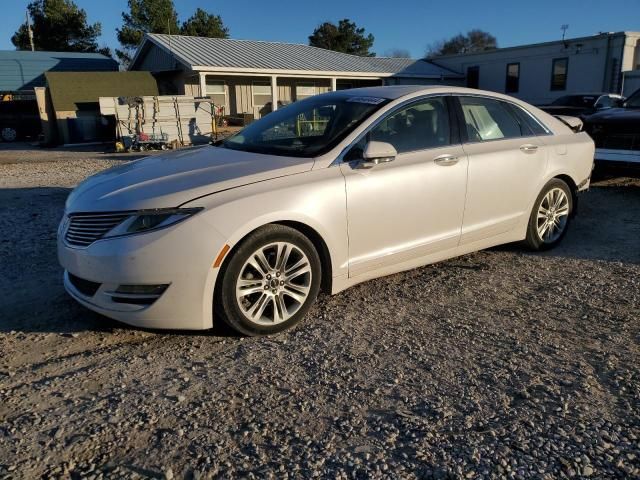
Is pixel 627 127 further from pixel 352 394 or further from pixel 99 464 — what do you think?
pixel 99 464

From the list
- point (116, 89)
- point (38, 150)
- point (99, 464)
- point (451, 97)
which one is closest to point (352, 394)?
point (99, 464)

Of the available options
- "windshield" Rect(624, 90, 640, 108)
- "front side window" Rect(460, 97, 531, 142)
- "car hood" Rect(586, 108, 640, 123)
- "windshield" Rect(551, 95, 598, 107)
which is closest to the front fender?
"front side window" Rect(460, 97, 531, 142)

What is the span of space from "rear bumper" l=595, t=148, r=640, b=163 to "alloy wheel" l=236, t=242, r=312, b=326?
6.20 metres

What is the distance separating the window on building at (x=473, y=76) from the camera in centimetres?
3097

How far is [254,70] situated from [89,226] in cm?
2190

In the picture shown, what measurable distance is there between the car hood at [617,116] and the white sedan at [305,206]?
338 cm

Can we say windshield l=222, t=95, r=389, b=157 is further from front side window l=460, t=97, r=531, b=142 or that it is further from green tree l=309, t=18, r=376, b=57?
green tree l=309, t=18, r=376, b=57

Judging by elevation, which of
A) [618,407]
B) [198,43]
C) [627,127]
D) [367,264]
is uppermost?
[198,43]

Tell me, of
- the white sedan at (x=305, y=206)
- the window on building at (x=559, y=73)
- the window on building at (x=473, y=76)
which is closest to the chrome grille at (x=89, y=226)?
the white sedan at (x=305, y=206)

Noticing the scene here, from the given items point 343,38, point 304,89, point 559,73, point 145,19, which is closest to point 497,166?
point 559,73

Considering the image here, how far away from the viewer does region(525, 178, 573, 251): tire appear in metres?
5.17

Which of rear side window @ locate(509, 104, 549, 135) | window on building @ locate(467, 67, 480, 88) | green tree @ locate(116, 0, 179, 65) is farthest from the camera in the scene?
green tree @ locate(116, 0, 179, 65)

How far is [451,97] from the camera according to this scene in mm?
4598

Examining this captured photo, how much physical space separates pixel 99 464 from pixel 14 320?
6.50 ft
